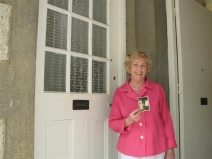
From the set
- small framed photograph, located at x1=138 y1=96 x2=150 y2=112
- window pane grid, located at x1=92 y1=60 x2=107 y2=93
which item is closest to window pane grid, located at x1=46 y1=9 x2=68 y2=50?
window pane grid, located at x1=92 y1=60 x2=107 y2=93

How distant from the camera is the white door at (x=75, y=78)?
152cm

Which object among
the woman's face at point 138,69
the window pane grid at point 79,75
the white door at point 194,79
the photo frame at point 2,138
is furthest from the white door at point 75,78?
the white door at point 194,79

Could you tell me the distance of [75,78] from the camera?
1.73 m

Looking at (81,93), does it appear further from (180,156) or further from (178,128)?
(180,156)

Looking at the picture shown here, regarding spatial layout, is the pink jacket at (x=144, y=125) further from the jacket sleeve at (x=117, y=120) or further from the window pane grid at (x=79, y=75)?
the window pane grid at (x=79, y=75)

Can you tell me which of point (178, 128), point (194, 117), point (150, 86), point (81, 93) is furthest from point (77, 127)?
point (194, 117)

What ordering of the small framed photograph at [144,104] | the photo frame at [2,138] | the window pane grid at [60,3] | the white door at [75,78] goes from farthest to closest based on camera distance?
the window pane grid at [60,3]
the white door at [75,78]
the small framed photograph at [144,104]
the photo frame at [2,138]

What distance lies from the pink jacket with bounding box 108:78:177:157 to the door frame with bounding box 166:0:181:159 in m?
0.59

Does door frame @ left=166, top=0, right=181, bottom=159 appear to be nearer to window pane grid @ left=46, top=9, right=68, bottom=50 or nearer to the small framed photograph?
the small framed photograph

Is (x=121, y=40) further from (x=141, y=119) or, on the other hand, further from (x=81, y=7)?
(x=141, y=119)

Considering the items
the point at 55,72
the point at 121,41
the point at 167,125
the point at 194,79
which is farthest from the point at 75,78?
the point at 194,79

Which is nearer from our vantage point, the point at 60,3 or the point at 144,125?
the point at 144,125

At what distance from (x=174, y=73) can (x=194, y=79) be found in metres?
0.36

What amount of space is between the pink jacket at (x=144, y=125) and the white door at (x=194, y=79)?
27.0 inches
